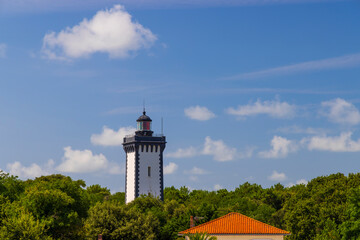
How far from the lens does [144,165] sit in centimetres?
9706

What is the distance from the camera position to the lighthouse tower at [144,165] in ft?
316

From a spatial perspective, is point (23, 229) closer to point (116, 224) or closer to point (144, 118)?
point (116, 224)

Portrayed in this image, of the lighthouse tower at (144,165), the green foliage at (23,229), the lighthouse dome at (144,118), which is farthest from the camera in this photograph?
the lighthouse dome at (144,118)

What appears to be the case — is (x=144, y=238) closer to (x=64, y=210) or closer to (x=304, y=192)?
(x=64, y=210)

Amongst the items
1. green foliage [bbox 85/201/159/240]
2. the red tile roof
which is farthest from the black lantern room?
the red tile roof

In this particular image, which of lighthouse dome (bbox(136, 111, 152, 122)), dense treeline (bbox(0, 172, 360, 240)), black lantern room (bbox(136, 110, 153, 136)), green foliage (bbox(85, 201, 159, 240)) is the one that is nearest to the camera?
dense treeline (bbox(0, 172, 360, 240))

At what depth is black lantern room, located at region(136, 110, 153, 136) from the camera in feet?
327

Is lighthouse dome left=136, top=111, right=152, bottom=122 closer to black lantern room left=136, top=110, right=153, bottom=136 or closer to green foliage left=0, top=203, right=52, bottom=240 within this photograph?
black lantern room left=136, top=110, right=153, bottom=136

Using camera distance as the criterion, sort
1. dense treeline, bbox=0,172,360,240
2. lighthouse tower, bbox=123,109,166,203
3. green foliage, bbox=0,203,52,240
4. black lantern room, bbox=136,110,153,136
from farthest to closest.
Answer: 1. black lantern room, bbox=136,110,153,136
2. lighthouse tower, bbox=123,109,166,203
3. dense treeline, bbox=0,172,360,240
4. green foliage, bbox=0,203,52,240

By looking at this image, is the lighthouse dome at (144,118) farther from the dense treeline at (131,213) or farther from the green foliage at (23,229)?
the green foliage at (23,229)

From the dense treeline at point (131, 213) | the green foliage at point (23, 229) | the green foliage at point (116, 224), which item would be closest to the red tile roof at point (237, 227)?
A: the dense treeline at point (131, 213)

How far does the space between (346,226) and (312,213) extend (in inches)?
560

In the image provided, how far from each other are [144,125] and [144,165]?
6952mm

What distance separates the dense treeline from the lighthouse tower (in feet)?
10.9
